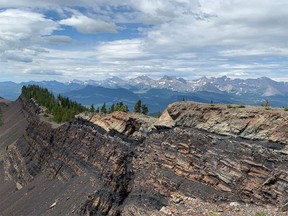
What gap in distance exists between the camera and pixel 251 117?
4281 centimetres

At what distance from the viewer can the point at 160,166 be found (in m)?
50.9

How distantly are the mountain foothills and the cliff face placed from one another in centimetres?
11

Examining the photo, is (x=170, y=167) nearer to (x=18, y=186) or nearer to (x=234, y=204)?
(x=234, y=204)

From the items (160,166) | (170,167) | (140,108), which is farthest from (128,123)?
(140,108)

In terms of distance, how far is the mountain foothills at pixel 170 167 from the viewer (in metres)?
37.0

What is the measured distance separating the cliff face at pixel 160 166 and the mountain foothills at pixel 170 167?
11 cm

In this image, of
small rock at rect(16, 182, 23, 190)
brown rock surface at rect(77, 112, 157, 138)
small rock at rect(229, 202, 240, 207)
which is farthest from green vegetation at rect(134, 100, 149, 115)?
small rock at rect(229, 202, 240, 207)

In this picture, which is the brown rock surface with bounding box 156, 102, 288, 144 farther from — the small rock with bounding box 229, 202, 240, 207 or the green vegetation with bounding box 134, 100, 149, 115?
the green vegetation with bounding box 134, 100, 149, 115

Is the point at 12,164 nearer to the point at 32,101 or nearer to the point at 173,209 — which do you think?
the point at 32,101

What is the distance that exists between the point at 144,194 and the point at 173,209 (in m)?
8.42

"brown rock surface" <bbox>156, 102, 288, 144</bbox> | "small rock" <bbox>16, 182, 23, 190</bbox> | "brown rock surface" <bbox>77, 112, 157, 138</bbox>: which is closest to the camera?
"brown rock surface" <bbox>156, 102, 288, 144</bbox>

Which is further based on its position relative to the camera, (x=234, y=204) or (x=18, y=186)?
(x=18, y=186)

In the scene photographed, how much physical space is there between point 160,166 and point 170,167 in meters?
Answer: 2.22

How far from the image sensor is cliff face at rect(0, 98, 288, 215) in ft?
122
